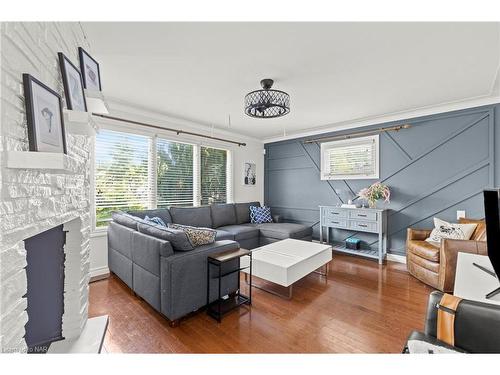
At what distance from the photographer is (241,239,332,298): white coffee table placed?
7.86 ft

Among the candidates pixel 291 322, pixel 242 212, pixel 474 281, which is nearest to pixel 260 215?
pixel 242 212

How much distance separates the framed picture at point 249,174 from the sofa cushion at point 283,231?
1.30 meters

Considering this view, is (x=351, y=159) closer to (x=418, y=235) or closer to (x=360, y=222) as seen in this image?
(x=360, y=222)

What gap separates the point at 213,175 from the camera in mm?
4664

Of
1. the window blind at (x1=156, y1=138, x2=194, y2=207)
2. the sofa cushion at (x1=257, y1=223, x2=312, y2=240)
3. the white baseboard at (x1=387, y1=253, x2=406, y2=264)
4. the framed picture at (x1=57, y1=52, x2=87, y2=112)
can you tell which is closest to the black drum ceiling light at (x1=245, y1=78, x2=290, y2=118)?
the framed picture at (x1=57, y1=52, x2=87, y2=112)

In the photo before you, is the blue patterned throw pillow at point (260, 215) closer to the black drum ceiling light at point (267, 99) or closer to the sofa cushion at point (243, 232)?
the sofa cushion at point (243, 232)

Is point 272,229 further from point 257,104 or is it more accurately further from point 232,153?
point 257,104

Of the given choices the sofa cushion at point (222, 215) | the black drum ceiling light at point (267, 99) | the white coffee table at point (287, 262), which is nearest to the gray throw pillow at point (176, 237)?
the white coffee table at point (287, 262)

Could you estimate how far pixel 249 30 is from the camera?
1.65 meters

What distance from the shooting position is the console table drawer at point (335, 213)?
396 centimetres

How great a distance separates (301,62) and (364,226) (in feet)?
9.24

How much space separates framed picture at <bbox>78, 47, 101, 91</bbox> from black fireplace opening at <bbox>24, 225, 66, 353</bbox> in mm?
1052

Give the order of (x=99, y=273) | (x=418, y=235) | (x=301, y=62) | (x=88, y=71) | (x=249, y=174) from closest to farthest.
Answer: (x=88, y=71) < (x=301, y=62) < (x=99, y=273) < (x=418, y=235) < (x=249, y=174)
